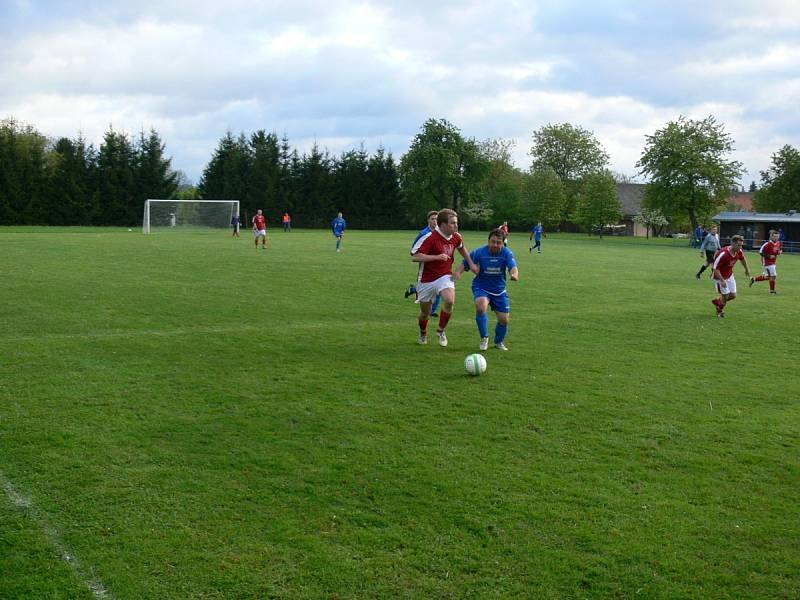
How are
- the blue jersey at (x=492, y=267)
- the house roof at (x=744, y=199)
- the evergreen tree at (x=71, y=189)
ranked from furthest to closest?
the house roof at (x=744, y=199), the evergreen tree at (x=71, y=189), the blue jersey at (x=492, y=267)

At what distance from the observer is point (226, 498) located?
5438mm

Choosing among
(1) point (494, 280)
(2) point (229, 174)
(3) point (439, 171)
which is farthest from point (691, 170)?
(1) point (494, 280)

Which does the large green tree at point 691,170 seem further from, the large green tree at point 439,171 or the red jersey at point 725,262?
the red jersey at point 725,262

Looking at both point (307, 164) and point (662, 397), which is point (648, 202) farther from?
point (662, 397)

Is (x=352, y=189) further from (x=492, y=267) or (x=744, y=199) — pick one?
(x=744, y=199)

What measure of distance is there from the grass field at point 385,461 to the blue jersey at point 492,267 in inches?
39.9

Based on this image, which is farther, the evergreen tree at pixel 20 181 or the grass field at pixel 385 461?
the evergreen tree at pixel 20 181

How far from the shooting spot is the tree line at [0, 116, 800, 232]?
6444cm

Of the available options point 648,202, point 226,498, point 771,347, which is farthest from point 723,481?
point 648,202

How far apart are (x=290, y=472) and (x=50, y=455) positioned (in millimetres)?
2057

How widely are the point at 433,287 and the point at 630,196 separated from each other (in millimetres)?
103968

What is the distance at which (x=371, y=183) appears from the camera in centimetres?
7956

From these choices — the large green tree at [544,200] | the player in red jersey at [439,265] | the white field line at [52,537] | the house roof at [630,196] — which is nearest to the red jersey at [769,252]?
the player in red jersey at [439,265]

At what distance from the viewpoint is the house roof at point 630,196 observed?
104188 millimetres
